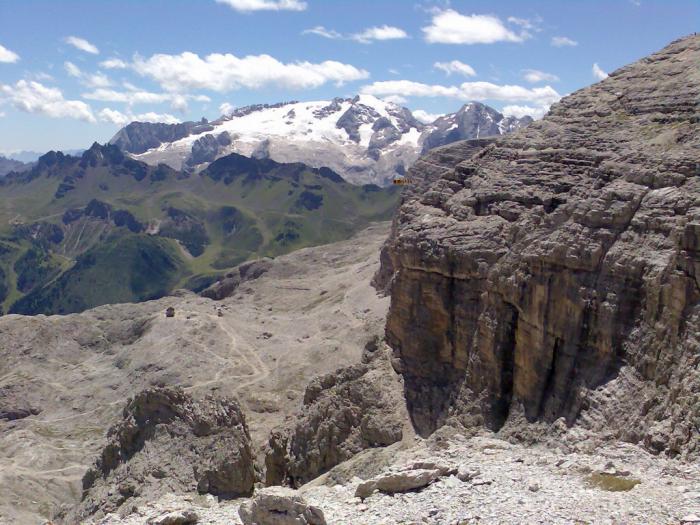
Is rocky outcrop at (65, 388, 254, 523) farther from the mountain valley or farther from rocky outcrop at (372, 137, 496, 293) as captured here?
rocky outcrop at (372, 137, 496, 293)

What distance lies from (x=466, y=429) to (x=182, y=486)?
25797 millimetres

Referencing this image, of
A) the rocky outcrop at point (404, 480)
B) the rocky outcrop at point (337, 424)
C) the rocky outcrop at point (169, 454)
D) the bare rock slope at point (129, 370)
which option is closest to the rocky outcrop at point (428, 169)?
the bare rock slope at point (129, 370)

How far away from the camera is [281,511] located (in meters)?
40.0

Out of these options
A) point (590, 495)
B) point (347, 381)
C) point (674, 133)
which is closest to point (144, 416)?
point (347, 381)

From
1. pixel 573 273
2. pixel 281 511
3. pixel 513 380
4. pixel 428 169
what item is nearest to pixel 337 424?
pixel 513 380

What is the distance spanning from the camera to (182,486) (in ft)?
204

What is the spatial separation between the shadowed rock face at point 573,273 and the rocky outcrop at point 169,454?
18.6 metres

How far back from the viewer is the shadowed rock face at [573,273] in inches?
1900

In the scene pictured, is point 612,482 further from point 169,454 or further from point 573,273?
point 169,454

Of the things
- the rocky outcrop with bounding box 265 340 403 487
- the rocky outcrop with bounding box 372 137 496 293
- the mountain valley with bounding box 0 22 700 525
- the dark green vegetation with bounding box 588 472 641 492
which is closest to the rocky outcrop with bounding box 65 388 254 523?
the mountain valley with bounding box 0 22 700 525

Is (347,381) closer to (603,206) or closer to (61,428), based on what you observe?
(603,206)

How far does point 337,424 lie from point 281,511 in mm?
31572

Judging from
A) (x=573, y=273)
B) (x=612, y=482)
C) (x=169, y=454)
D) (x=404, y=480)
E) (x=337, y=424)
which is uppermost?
(x=573, y=273)

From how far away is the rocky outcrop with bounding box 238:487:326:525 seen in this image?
129 ft
